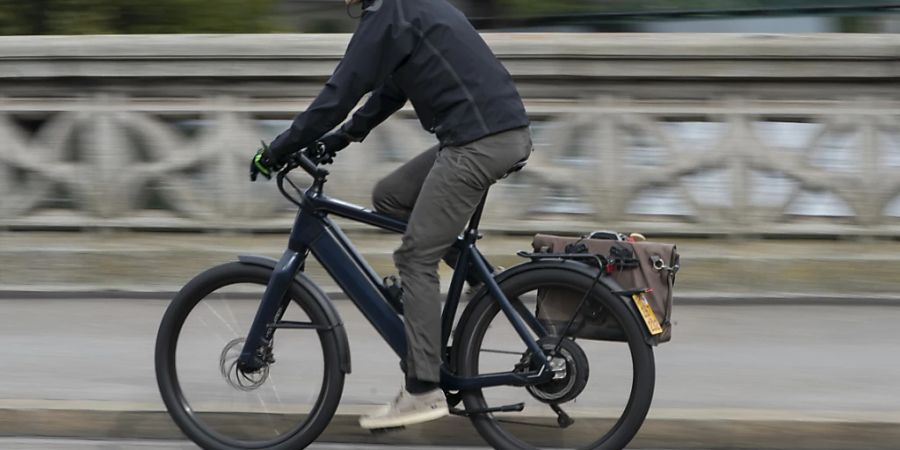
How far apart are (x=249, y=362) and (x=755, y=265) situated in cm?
320

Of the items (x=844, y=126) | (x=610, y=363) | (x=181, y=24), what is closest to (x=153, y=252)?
(x=181, y=24)

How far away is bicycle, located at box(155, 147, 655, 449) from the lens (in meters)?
4.53

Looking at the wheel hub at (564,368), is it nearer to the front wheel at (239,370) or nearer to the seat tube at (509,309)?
the seat tube at (509,309)

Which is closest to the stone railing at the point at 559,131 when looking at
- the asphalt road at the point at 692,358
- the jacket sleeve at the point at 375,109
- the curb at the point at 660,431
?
the asphalt road at the point at 692,358

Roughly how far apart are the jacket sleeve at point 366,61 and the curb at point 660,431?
1366 millimetres

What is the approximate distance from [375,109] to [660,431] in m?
1.64

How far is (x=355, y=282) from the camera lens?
468cm

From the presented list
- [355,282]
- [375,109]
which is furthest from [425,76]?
[355,282]

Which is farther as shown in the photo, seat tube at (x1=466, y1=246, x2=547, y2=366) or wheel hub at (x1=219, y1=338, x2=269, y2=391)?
wheel hub at (x1=219, y1=338, x2=269, y2=391)

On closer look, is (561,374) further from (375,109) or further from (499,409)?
(375,109)

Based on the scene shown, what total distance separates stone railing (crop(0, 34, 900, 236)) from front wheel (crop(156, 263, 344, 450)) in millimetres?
2313

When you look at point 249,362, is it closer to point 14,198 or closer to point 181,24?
point 14,198

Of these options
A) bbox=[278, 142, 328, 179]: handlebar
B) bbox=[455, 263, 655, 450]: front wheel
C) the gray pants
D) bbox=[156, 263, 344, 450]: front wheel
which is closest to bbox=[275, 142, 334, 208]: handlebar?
bbox=[278, 142, 328, 179]: handlebar

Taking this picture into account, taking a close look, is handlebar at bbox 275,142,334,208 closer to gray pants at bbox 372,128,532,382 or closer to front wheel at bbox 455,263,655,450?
gray pants at bbox 372,128,532,382
